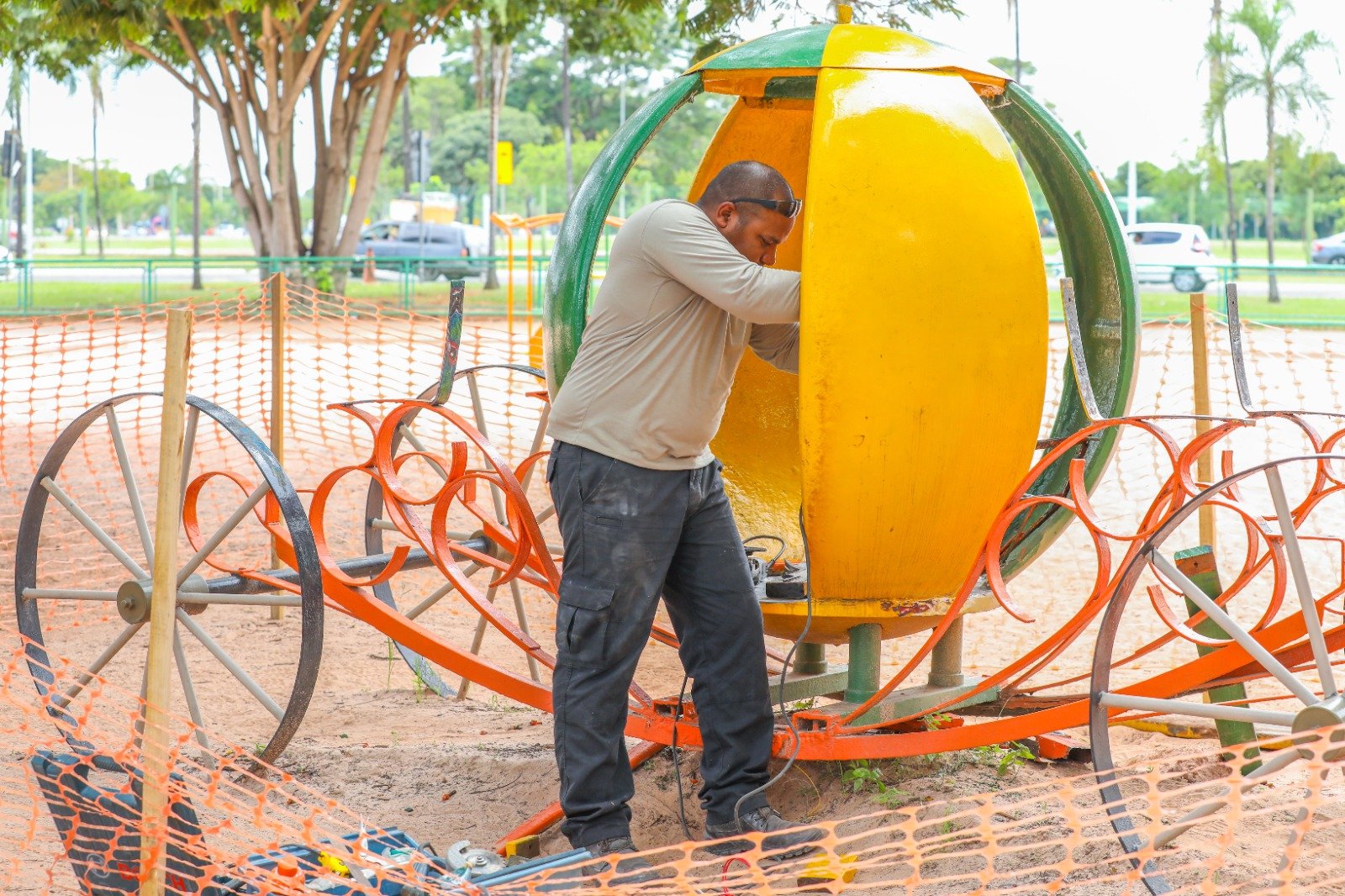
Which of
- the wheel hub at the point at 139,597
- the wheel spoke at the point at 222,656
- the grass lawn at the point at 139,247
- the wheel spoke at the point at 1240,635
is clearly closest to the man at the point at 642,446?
the wheel spoke at the point at 1240,635

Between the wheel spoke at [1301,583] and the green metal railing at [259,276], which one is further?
the green metal railing at [259,276]

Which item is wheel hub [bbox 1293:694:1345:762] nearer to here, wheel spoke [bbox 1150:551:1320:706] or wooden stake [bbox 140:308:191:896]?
wheel spoke [bbox 1150:551:1320:706]

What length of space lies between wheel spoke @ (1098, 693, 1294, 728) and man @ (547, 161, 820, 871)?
909mm

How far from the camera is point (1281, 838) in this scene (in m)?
3.74

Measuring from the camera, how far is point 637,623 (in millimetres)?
3592

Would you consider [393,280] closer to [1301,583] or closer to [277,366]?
[277,366]

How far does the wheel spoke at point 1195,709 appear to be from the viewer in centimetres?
315

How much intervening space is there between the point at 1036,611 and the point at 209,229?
229 feet

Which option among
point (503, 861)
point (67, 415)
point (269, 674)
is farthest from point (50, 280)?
point (503, 861)

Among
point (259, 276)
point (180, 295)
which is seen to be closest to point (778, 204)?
point (259, 276)

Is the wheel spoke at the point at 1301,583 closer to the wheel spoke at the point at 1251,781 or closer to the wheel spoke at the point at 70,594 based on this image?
the wheel spoke at the point at 1251,781

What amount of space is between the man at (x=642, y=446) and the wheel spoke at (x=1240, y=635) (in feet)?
3.61

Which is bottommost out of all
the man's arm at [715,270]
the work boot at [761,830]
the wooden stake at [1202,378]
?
the work boot at [761,830]

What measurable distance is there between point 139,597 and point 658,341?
2.06 metres
